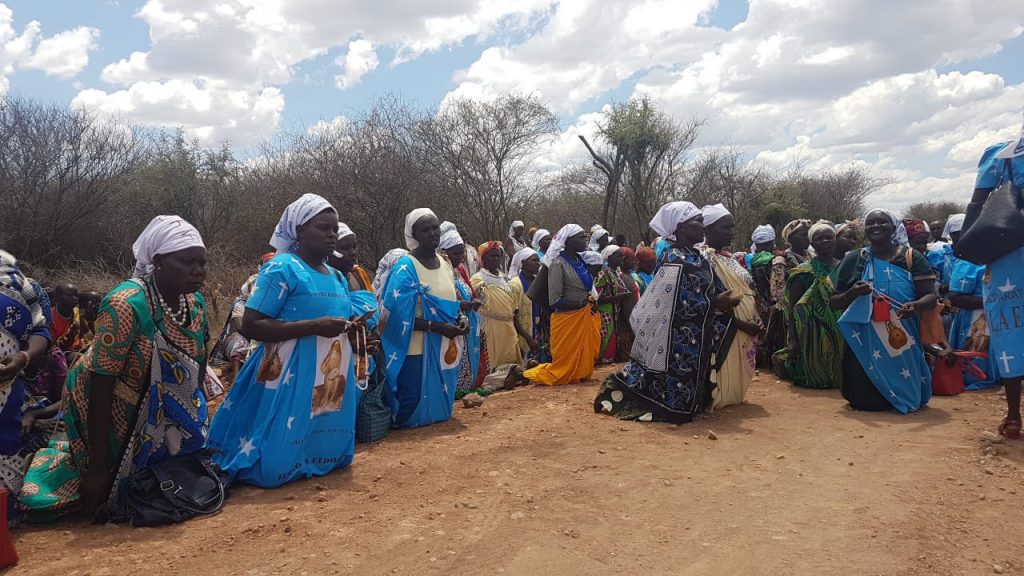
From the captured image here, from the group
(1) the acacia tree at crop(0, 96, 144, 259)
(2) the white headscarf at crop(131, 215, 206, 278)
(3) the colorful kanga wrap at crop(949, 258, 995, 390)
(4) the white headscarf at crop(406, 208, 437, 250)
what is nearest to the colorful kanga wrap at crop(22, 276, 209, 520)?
(2) the white headscarf at crop(131, 215, 206, 278)

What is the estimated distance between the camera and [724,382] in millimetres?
6312

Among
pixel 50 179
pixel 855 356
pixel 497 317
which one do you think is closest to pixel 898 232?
pixel 855 356

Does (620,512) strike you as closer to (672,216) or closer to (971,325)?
(672,216)

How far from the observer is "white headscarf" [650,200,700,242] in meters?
6.02

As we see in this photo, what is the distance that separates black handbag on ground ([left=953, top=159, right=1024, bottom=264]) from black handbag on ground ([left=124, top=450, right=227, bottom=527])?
521cm

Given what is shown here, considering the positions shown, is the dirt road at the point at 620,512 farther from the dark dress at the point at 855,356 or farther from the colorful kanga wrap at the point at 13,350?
the dark dress at the point at 855,356

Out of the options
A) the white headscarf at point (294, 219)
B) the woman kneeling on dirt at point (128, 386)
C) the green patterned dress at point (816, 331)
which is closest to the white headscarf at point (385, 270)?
the white headscarf at point (294, 219)

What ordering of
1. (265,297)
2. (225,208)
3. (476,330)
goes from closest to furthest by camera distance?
1. (265,297)
2. (476,330)
3. (225,208)

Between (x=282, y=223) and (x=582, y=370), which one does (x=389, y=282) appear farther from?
(x=582, y=370)

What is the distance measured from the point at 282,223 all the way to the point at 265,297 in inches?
22.8

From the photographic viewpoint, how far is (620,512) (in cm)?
379

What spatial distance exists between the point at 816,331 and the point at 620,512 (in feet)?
15.1

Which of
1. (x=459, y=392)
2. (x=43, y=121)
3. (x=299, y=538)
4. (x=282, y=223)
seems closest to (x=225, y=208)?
(x=43, y=121)

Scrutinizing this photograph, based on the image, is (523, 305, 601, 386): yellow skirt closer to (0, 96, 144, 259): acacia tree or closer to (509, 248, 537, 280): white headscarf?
(509, 248, 537, 280): white headscarf
